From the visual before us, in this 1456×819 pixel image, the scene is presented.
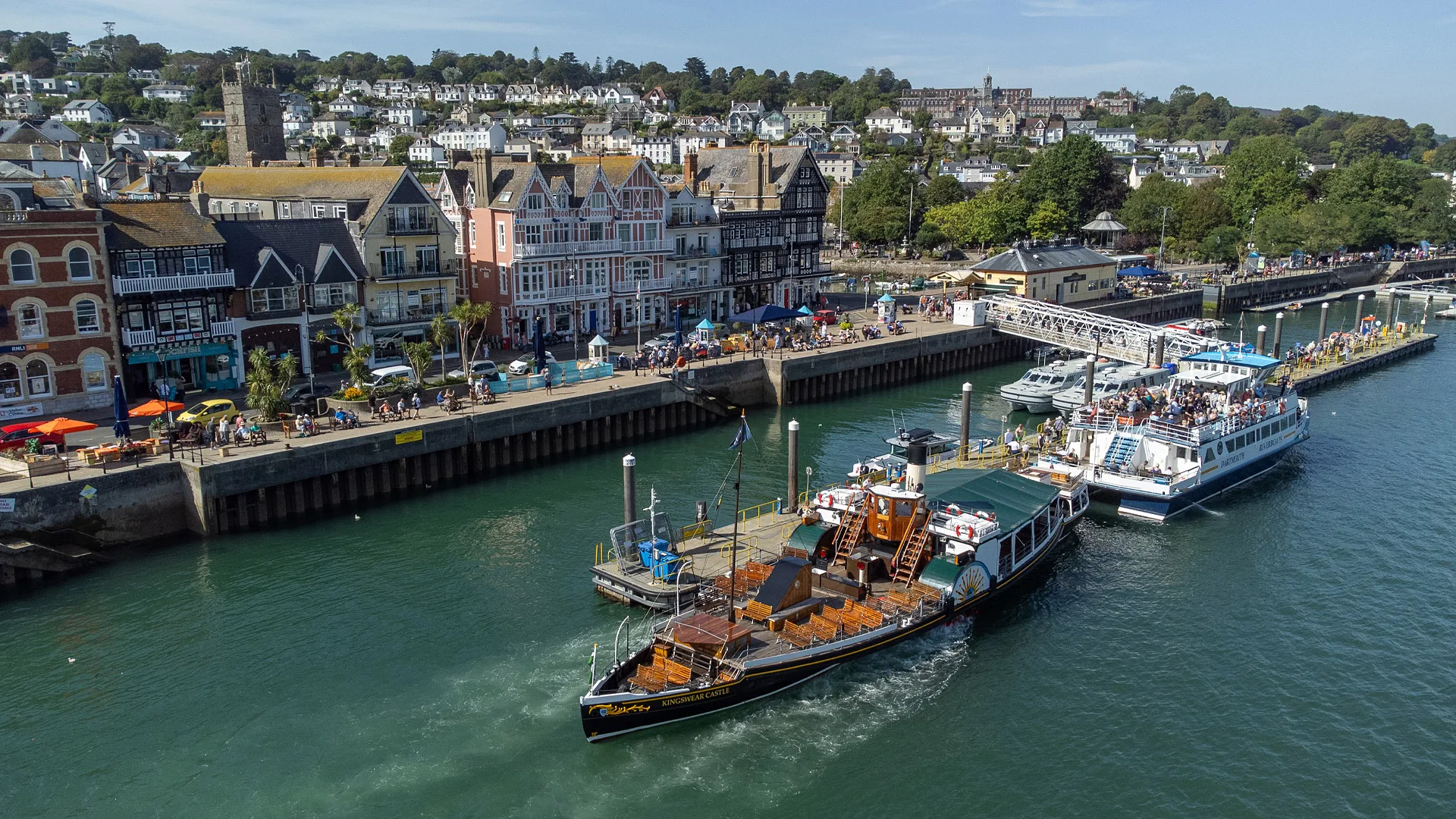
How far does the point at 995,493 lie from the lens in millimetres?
38938

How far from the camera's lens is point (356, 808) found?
82.8 feet

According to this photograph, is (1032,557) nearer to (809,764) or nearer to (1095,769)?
(1095,769)

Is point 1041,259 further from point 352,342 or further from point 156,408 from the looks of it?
point 156,408

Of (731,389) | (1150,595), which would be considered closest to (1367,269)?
(731,389)

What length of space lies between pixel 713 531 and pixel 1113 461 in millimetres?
19014

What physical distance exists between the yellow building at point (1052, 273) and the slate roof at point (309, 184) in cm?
4786

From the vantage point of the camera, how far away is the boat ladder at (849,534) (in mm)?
35531

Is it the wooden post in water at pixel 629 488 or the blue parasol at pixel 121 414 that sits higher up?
the blue parasol at pixel 121 414

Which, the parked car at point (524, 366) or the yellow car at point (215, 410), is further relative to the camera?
the parked car at point (524, 366)

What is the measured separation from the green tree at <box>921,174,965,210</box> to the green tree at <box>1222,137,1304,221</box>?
34.2 metres

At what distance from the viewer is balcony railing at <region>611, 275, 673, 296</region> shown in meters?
74.3

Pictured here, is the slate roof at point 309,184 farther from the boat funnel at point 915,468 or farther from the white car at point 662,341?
the boat funnel at point 915,468

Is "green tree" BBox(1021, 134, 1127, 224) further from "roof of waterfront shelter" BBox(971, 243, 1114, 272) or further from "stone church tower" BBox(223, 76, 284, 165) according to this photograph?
"stone church tower" BBox(223, 76, 284, 165)

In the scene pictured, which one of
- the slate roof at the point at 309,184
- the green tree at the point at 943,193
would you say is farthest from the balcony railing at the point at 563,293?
the green tree at the point at 943,193
